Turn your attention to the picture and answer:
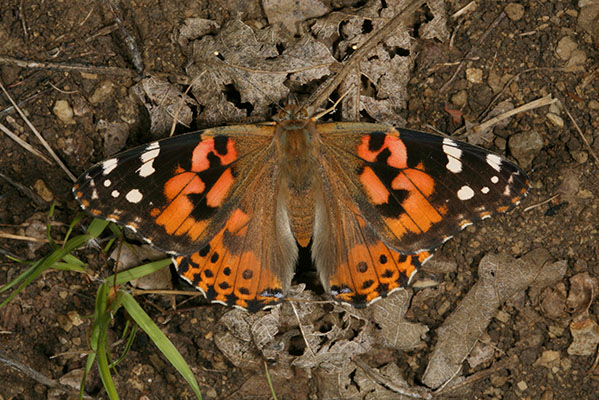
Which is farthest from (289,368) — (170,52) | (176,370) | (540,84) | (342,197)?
(540,84)

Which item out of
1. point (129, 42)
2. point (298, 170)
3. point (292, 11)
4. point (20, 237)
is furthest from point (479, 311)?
point (20, 237)

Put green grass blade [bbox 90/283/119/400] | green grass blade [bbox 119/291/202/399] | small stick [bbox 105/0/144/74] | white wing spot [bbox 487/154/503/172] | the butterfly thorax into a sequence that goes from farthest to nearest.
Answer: small stick [bbox 105/0/144/74] < green grass blade [bbox 119/291/202/399] < green grass blade [bbox 90/283/119/400] < the butterfly thorax < white wing spot [bbox 487/154/503/172]

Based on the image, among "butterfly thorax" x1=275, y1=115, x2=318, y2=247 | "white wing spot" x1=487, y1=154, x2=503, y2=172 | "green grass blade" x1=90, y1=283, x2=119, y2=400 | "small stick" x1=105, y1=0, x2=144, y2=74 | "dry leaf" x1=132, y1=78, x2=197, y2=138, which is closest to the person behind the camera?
"white wing spot" x1=487, y1=154, x2=503, y2=172

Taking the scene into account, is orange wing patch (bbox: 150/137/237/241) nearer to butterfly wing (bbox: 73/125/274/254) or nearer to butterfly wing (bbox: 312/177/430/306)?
butterfly wing (bbox: 73/125/274/254)

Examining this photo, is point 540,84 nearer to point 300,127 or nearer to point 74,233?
point 300,127

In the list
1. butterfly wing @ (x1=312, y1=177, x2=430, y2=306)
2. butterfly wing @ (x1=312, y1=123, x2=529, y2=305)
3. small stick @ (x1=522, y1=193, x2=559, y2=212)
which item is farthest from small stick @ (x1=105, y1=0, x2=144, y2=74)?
small stick @ (x1=522, y1=193, x2=559, y2=212)

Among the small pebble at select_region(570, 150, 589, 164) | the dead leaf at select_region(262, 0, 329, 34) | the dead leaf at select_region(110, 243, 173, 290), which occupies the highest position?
the dead leaf at select_region(262, 0, 329, 34)

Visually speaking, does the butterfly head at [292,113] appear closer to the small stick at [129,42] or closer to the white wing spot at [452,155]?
the white wing spot at [452,155]
